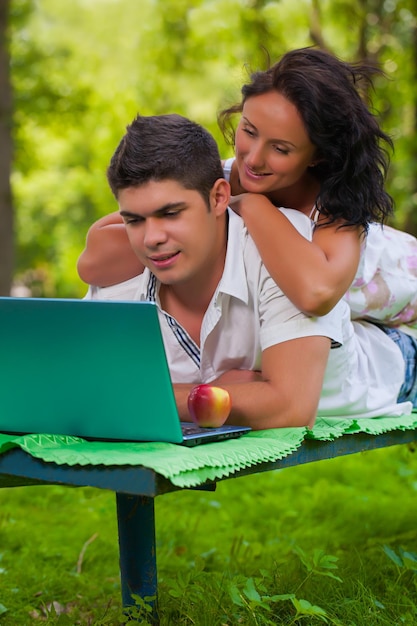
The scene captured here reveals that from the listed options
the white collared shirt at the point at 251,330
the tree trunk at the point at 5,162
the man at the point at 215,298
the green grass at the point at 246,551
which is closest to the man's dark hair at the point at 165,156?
the man at the point at 215,298

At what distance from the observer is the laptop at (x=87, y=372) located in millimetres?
2178

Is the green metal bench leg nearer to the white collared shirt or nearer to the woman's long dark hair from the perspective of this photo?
the white collared shirt

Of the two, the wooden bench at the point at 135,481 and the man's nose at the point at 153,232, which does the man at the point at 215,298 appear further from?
the wooden bench at the point at 135,481

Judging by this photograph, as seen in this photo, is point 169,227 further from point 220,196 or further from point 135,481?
point 135,481

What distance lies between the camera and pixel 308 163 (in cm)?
326

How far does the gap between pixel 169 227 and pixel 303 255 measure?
42cm

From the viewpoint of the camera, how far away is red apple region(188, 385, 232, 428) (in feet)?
8.46

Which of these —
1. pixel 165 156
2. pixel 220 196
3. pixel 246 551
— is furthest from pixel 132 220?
pixel 246 551

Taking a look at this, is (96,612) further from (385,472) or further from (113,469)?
(385,472)

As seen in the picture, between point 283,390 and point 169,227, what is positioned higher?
point 169,227

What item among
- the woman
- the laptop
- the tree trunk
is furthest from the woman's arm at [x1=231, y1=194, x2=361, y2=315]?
the tree trunk

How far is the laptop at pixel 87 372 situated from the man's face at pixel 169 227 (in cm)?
57

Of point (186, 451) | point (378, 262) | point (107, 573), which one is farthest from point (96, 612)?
point (378, 262)

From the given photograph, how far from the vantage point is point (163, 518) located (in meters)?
4.87
